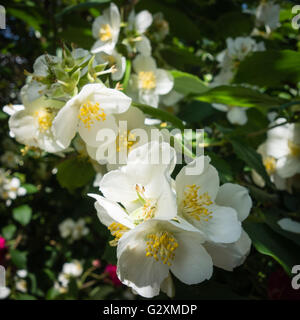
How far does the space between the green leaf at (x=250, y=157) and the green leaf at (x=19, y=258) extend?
184 cm

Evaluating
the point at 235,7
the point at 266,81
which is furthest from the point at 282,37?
the point at 266,81

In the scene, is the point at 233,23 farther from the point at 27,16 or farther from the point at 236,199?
the point at 236,199

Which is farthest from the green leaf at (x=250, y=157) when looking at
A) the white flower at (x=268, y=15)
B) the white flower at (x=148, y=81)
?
the white flower at (x=268, y=15)

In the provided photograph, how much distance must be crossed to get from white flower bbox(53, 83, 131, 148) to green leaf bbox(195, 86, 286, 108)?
438mm

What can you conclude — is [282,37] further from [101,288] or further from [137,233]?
[101,288]

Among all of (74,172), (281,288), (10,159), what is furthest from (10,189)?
(281,288)

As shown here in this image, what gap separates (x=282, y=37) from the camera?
1799 mm

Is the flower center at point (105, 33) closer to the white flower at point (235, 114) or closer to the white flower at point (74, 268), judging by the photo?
the white flower at point (235, 114)

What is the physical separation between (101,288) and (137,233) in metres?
2.08

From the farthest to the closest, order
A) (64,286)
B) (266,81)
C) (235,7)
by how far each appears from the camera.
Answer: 1. (64,286)
2. (235,7)
3. (266,81)

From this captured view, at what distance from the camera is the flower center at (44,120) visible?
87 cm

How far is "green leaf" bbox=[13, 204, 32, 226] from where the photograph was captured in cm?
206

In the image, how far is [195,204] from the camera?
692 mm

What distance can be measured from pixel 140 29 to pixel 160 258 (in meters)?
0.90
